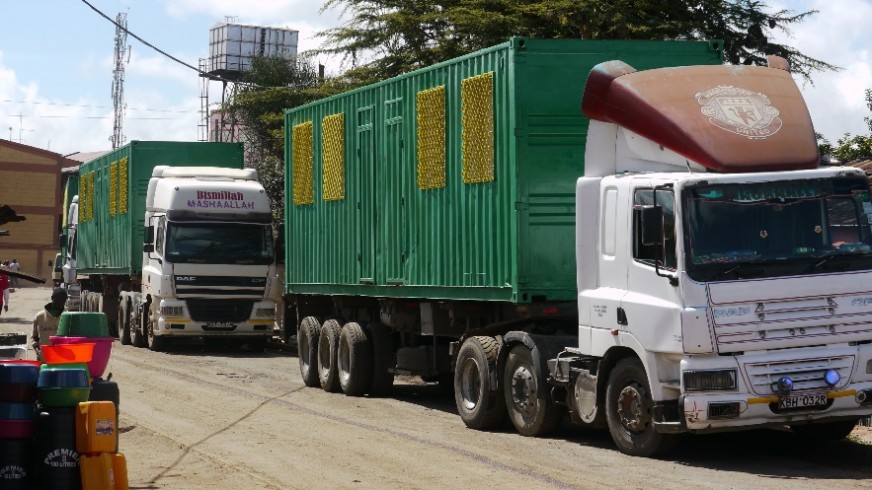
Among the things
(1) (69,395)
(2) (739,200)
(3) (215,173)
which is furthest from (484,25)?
(1) (69,395)

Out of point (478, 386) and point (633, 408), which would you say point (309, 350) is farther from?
point (633, 408)

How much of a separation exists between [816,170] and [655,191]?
4.47 ft

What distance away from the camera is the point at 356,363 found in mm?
18781

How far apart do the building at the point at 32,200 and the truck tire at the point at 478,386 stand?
7907 cm

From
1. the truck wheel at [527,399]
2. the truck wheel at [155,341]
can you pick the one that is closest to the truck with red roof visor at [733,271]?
the truck wheel at [527,399]

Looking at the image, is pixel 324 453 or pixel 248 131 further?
pixel 248 131

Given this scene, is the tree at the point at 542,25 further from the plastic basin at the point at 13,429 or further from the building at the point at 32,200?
the building at the point at 32,200

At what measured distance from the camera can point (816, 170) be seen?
11.7 m

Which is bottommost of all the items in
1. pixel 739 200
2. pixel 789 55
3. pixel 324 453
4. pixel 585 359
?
pixel 324 453

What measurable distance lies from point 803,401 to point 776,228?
145 centimetres

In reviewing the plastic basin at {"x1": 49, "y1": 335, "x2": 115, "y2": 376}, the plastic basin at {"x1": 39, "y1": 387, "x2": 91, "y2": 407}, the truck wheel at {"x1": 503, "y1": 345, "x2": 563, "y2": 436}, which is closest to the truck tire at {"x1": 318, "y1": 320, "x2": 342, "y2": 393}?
the truck wheel at {"x1": 503, "y1": 345, "x2": 563, "y2": 436}

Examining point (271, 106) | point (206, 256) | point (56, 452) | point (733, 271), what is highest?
point (271, 106)

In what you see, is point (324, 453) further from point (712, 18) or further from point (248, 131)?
point (248, 131)

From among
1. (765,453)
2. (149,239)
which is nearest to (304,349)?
(149,239)
